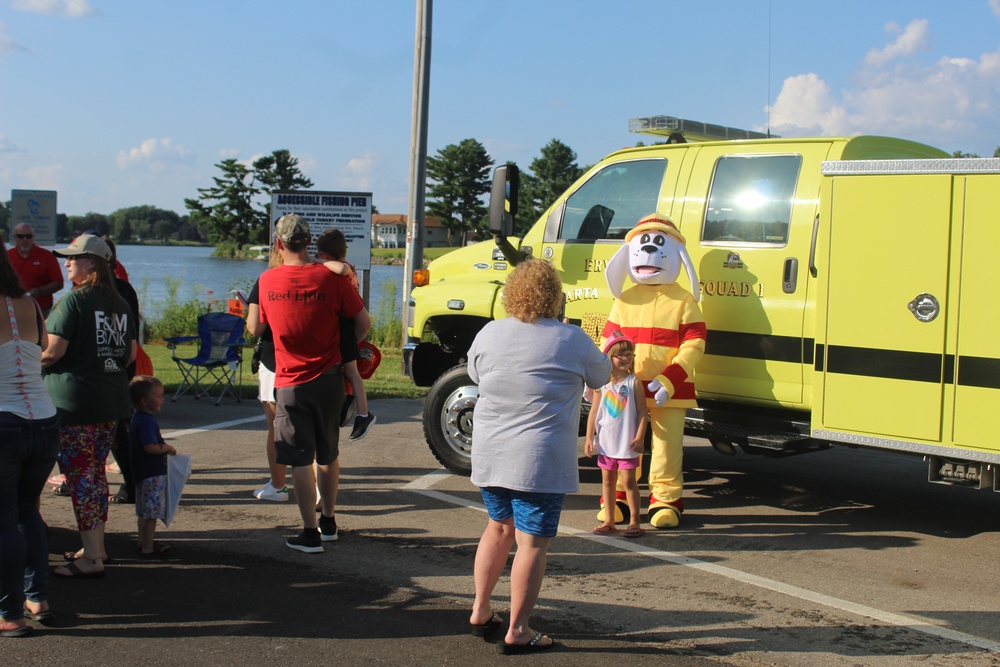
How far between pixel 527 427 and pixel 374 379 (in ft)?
33.6

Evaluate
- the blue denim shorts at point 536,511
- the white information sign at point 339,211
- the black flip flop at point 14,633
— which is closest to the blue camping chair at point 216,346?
the white information sign at point 339,211

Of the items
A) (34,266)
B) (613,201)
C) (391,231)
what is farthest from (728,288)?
(391,231)

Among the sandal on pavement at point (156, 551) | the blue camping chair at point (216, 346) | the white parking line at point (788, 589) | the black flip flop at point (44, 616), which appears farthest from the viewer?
the blue camping chair at point (216, 346)

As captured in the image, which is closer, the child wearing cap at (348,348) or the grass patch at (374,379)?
the child wearing cap at (348,348)

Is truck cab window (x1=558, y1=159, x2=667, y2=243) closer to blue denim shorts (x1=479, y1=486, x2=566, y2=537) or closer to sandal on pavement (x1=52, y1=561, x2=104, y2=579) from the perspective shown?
blue denim shorts (x1=479, y1=486, x2=566, y2=537)

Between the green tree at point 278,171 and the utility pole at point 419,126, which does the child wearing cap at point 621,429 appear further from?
the green tree at point 278,171

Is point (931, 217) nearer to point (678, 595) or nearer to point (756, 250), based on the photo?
point (756, 250)

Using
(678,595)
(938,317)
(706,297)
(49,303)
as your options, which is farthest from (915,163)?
(49,303)

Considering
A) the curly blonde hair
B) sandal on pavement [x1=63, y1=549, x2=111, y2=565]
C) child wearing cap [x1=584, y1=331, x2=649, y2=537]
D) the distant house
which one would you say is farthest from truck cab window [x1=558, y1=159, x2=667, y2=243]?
the distant house

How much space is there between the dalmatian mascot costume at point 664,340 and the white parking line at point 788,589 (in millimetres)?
308

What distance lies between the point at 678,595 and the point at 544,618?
833mm

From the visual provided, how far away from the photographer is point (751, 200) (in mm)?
6887

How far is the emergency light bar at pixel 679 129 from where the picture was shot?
783cm

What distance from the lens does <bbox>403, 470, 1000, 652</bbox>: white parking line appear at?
4730mm
